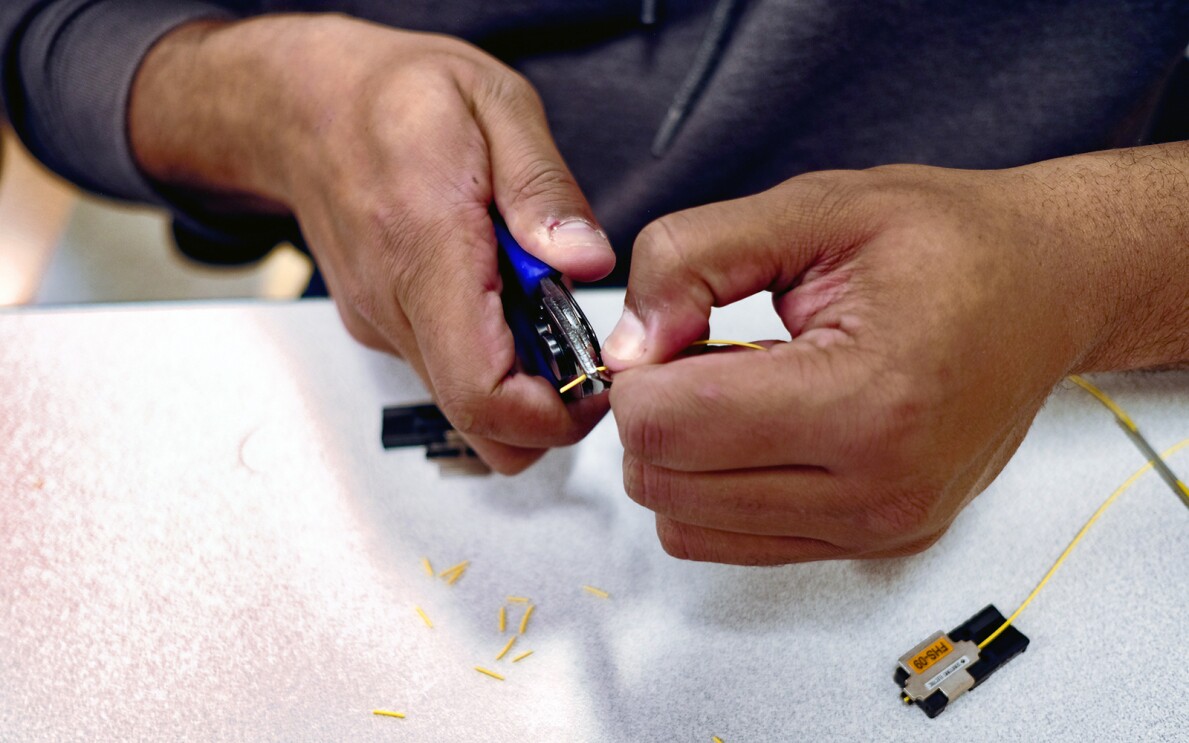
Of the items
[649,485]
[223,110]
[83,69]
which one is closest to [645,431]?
[649,485]

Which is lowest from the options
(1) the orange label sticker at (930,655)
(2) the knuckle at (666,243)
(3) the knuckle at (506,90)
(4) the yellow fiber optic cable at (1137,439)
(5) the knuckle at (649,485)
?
(1) the orange label sticker at (930,655)

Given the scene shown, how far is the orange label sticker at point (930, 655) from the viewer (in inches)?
24.1

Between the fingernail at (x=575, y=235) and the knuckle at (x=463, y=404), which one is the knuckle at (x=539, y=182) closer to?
the fingernail at (x=575, y=235)

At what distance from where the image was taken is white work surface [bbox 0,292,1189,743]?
0.62 metres

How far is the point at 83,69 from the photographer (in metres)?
0.95

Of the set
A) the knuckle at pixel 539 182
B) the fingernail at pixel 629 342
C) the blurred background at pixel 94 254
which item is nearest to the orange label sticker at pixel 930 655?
the fingernail at pixel 629 342

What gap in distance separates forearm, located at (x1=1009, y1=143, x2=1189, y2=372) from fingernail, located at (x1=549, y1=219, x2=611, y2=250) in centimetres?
35

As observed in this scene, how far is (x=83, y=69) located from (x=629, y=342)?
90cm

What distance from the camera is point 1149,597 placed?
657 mm

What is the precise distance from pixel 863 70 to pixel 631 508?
0.60 meters

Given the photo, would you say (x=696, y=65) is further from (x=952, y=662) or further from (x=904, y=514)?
(x=952, y=662)

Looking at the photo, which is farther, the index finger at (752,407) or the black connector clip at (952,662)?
the black connector clip at (952,662)

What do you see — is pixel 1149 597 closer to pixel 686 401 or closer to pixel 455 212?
pixel 686 401

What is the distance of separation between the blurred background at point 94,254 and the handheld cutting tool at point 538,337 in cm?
129
